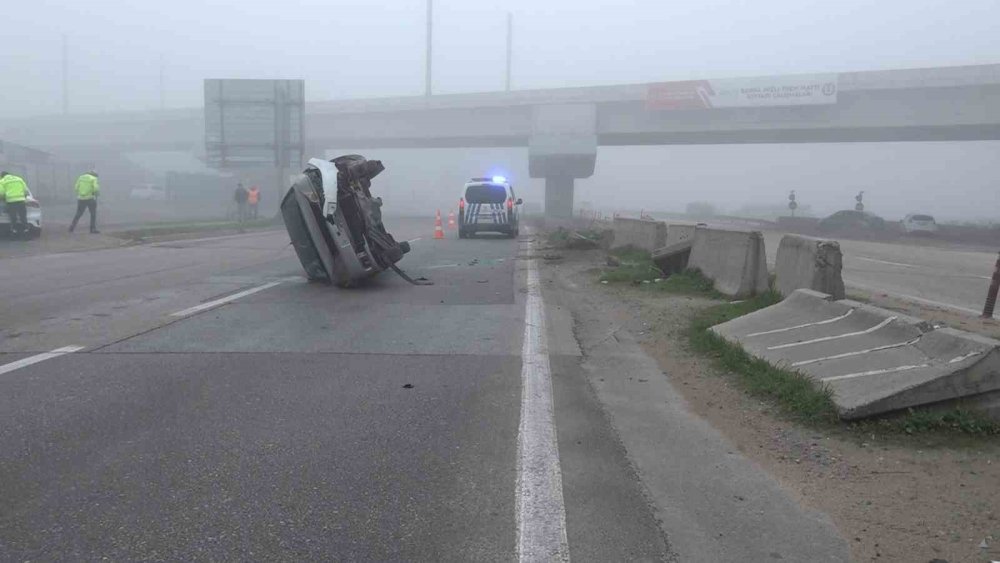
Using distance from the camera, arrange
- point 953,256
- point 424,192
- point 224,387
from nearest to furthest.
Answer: point 224,387, point 953,256, point 424,192

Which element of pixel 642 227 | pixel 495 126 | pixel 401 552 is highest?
pixel 495 126

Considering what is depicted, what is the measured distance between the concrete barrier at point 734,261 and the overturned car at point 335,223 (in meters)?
4.69

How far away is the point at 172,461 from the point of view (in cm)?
449

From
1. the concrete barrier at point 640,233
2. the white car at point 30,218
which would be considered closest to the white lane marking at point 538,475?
the concrete barrier at point 640,233

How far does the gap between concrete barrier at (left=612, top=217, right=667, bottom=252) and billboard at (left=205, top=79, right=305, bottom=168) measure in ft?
61.9

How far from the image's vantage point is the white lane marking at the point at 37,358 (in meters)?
6.52

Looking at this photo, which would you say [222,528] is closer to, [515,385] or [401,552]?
[401,552]

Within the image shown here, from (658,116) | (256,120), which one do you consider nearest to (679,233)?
(256,120)

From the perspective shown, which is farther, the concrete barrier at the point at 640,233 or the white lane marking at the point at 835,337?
the concrete barrier at the point at 640,233

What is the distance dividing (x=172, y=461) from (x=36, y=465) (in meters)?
0.70

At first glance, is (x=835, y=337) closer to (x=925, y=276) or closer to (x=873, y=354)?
(x=873, y=354)

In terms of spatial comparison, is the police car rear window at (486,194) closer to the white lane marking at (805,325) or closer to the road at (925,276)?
the road at (925,276)

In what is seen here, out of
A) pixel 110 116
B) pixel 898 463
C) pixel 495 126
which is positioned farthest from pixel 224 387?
pixel 110 116

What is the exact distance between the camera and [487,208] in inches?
1070
